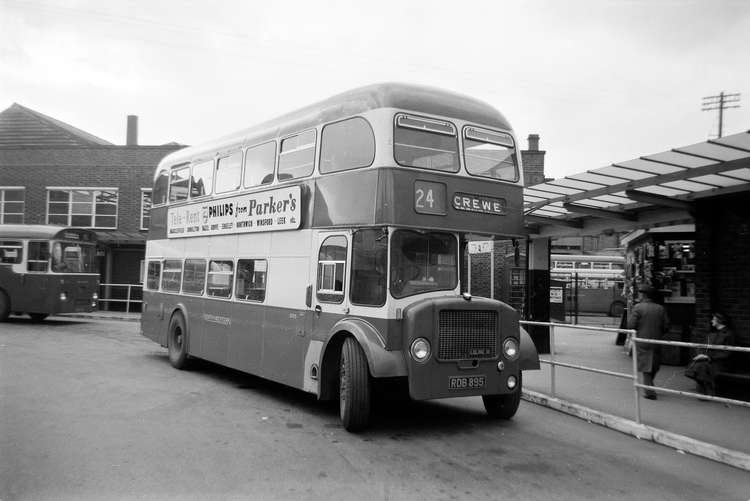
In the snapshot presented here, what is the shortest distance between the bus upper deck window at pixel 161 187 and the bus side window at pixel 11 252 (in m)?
8.27

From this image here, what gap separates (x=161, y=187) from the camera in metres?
13.1

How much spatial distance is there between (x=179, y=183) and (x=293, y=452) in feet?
25.2

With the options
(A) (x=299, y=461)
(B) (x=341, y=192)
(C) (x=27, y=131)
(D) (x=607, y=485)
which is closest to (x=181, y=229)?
(B) (x=341, y=192)

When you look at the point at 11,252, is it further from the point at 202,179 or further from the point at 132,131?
the point at 132,131

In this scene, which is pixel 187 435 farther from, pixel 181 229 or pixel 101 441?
pixel 181 229

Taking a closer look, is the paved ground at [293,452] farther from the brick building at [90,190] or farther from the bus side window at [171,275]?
the brick building at [90,190]

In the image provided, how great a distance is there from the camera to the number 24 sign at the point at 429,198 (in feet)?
23.5

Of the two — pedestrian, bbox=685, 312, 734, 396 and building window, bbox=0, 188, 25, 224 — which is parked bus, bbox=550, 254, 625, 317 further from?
building window, bbox=0, 188, 25, 224

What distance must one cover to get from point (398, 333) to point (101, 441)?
3326 millimetres

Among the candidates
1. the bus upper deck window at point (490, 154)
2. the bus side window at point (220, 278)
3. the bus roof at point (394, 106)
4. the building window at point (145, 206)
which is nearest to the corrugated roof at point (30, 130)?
the building window at point (145, 206)

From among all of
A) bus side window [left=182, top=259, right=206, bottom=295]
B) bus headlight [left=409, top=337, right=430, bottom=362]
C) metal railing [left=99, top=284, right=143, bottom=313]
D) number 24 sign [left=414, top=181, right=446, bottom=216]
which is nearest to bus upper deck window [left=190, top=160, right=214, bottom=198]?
bus side window [left=182, top=259, right=206, bottom=295]

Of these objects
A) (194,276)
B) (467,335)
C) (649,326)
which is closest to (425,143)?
(467,335)

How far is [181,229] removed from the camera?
39.8 ft

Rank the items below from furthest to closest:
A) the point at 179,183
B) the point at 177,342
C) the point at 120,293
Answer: the point at 120,293, the point at 179,183, the point at 177,342
